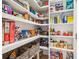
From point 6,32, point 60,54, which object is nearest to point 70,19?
point 60,54

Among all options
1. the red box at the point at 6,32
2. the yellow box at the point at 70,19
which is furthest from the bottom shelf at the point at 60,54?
the red box at the point at 6,32

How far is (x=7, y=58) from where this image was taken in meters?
1.29

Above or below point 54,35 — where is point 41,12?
above

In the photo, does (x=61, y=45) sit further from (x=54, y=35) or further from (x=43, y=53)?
(x=43, y=53)

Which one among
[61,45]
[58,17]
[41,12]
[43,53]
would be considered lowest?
[43,53]

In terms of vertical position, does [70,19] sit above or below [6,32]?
above

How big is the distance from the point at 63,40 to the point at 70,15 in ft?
2.42

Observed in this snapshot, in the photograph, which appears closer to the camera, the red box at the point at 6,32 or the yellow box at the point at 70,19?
the red box at the point at 6,32

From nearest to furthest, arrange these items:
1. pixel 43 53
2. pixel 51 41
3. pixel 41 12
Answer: pixel 51 41 → pixel 43 53 → pixel 41 12

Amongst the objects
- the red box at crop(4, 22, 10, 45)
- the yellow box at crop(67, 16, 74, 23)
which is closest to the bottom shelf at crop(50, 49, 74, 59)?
the yellow box at crop(67, 16, 74, 23)

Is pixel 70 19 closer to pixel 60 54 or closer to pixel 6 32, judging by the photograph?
pixel 60 54

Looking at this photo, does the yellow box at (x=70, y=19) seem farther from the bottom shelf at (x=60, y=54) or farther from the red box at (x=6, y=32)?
the red box at (x=6, y=32)

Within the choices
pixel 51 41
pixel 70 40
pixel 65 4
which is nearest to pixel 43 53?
pixel 51 41

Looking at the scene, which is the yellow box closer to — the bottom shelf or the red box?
the bottom shelf
